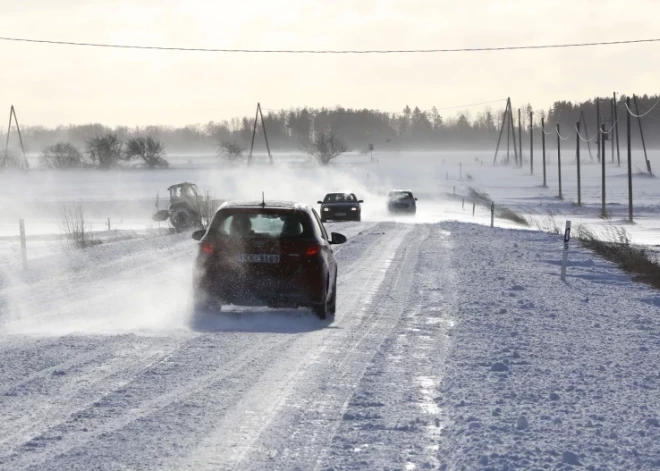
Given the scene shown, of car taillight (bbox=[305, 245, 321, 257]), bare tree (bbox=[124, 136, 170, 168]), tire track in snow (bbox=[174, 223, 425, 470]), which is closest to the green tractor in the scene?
tire track in snow (bbox=[174, 223, 425, 470])

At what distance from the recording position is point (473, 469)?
565cm

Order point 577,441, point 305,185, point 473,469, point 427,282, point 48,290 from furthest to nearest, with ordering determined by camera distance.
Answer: point 305,185 < point 427,282 < point 48,290 < point 577,441 < point 473,469

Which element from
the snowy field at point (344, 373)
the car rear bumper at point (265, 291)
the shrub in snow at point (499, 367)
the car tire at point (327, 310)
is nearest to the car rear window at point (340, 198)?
the snowy field at point (344, 373)

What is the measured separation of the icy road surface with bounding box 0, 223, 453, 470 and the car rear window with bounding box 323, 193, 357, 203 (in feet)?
88.3

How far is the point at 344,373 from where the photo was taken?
8594 mm

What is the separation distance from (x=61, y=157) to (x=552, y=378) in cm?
13436

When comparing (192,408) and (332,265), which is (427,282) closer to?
(332,265)

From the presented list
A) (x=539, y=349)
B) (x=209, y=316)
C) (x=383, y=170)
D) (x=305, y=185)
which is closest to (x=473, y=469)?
(x=539, y=349)

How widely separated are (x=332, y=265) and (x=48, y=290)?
544 centimetres

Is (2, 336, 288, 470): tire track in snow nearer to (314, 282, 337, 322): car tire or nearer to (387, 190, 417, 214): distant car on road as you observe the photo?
(314, 282, 337, 322): car tire

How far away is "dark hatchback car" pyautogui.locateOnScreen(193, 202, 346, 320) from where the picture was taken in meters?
11.7

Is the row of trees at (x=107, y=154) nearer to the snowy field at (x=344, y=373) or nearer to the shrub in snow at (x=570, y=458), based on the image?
the snowy field at (x=344, y=373)

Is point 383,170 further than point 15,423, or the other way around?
point 383,170

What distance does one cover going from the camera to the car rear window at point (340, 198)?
42.9 meters
